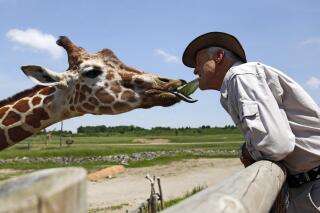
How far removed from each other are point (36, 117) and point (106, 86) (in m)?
1.20

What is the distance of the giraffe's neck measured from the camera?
6922 millimetres

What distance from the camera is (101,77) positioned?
7.43m

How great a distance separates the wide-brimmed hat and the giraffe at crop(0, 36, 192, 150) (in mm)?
3977

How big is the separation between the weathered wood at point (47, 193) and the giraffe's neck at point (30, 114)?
255 inches

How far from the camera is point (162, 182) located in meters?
26.2

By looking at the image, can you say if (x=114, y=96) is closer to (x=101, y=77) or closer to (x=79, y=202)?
(x=101, y=77)

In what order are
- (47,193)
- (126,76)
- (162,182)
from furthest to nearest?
(162,182)
(126,76)
(47,193)

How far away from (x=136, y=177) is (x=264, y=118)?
27.3 m

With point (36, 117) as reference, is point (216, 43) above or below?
above

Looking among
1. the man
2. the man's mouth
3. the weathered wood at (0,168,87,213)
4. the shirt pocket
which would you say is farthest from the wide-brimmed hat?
the man's mouth

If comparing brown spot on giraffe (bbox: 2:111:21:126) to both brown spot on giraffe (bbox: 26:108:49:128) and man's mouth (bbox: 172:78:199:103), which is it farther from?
man's mouth (bbox: 172:78:199:103)

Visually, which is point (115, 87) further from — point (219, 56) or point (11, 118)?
point (219, 56)

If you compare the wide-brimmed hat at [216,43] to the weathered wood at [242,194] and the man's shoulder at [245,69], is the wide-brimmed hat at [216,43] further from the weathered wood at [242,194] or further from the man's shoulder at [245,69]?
the weathered wood at [242,194]

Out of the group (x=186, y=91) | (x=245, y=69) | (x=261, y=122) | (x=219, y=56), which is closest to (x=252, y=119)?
(x=261, y=122)
